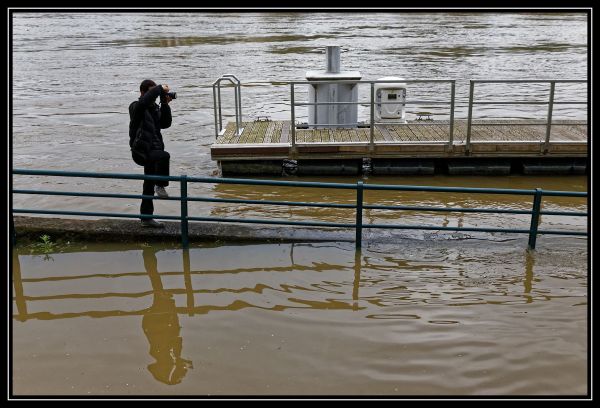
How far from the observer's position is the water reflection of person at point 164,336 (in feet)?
16.1

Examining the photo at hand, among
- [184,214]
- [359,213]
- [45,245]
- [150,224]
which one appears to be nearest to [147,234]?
[150,224]

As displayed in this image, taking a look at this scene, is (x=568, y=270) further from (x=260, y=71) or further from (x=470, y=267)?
(x=260, y=71)

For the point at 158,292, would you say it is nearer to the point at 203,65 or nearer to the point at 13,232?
the point at 13,232

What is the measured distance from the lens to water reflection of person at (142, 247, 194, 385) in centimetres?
491

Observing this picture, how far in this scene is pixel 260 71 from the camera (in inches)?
1141

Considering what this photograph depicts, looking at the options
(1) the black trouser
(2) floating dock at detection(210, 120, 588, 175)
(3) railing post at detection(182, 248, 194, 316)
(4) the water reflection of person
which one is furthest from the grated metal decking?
(4) the water reflection of person

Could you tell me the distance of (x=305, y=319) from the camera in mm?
5676

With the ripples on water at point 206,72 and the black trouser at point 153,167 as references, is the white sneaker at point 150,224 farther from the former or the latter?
the ripples on water at point 206,72

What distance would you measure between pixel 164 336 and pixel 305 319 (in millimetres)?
1259

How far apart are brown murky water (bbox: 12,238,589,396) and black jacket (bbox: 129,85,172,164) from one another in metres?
1.23

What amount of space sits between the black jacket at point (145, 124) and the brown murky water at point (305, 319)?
1.23 m

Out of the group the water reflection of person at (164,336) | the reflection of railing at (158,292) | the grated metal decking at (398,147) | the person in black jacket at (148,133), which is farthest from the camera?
the grated metal decking at (398,147)

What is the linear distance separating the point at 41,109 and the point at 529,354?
18.8m

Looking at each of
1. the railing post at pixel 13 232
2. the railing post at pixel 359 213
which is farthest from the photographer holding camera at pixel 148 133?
the railing post at pixel 359 213
